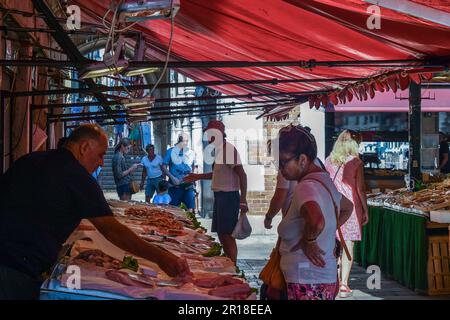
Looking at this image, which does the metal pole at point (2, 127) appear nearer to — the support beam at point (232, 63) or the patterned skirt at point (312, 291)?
the support beam at point (232, 63)

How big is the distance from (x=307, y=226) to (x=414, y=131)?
8371 millimetres

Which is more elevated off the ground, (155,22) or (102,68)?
(155,22)

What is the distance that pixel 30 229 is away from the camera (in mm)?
3826

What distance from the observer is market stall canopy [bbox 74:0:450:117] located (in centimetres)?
479

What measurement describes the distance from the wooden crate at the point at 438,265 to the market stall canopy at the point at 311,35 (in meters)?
2.25

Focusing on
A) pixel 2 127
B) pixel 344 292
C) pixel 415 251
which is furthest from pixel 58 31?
pixel 415 251

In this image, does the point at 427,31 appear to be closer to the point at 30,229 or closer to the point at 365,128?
the point at 30,229

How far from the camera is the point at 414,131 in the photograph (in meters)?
12.3

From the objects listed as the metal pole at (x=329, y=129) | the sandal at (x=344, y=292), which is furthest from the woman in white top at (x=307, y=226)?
the metal pole at (x=329, y=129)

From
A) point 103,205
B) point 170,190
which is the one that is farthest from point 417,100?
point 103,205

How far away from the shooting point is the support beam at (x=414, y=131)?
39.9ft

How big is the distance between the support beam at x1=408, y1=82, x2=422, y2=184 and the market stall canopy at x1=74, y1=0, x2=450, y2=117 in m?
4.44
